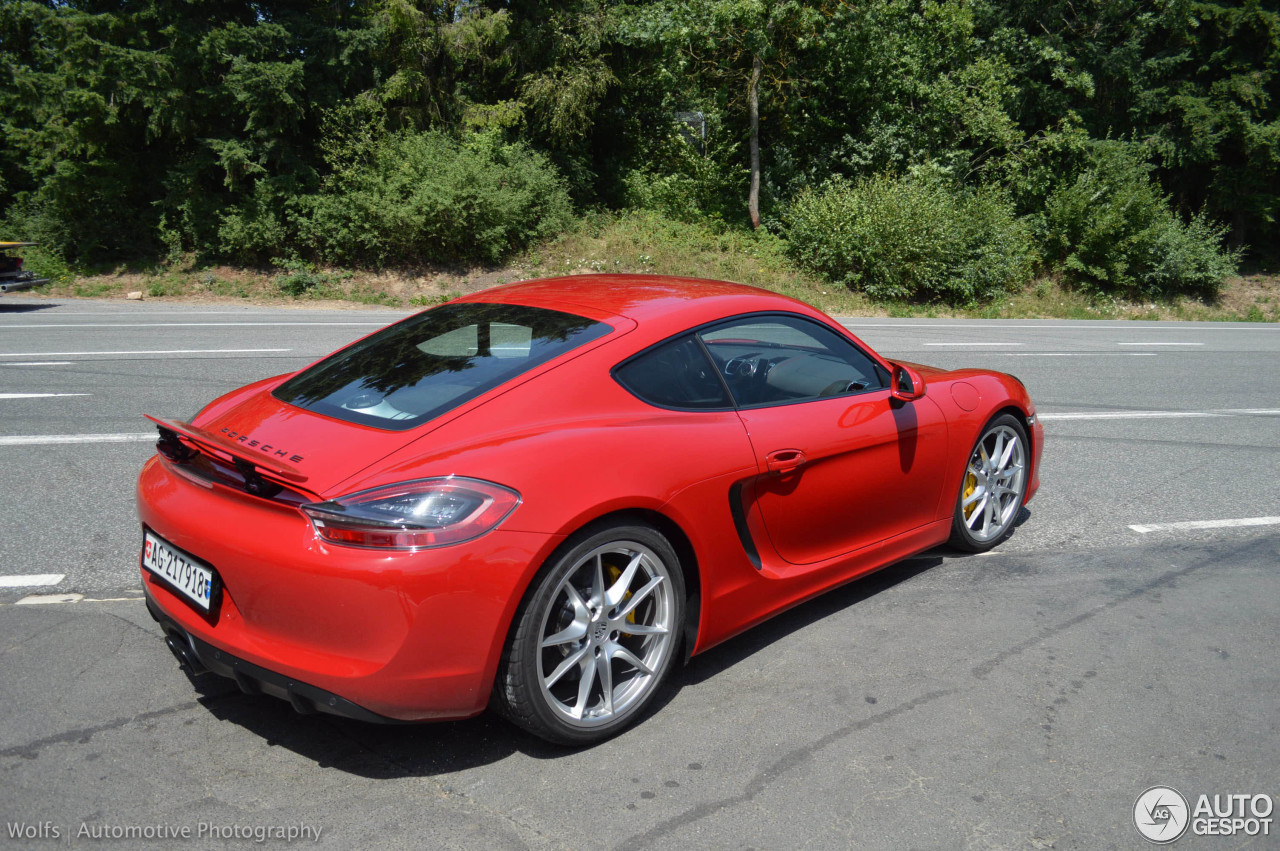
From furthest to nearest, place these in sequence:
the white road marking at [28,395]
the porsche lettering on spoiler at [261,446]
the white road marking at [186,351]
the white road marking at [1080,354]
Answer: the white road marking at [1080,354], the white road marking at [186,351], the white road marking at [28,395], the porsche lettering on spoiler at [261,446]

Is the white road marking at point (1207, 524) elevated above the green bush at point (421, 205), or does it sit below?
below

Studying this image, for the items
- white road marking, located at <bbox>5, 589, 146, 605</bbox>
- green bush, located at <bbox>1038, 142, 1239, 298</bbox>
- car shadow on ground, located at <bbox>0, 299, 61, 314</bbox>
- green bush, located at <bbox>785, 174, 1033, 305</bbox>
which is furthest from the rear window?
green bush, located at <bbox>1038, 142, 1239, 298</bbox>

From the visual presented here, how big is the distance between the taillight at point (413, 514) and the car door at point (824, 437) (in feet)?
3.74

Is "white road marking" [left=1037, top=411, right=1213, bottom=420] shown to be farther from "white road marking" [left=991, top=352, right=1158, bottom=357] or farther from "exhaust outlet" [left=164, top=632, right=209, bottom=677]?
"exhaust outlet" [left=164, top=632, right=209, bottom=677]

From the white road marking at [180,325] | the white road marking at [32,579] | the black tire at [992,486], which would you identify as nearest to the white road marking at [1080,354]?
the black tire at [992,486]

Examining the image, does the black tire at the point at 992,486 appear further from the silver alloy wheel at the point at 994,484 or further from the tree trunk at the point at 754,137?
the tree trunk at the point at 754,137

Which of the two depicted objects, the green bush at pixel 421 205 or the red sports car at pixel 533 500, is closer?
the red sports car at pixel 533 500

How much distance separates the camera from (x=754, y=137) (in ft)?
80.1

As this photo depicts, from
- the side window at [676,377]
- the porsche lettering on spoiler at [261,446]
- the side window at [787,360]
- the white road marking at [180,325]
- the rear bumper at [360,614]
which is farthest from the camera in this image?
the white road marking at [180,325]

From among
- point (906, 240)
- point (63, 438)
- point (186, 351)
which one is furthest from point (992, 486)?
point (906, 240)

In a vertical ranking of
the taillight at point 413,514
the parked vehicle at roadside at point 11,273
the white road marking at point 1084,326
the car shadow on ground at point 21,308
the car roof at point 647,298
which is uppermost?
the car roof at point 647,298

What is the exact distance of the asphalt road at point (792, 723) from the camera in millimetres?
2578

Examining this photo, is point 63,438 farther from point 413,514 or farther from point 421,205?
point 421,205

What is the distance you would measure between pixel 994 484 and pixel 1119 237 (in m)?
24.1
